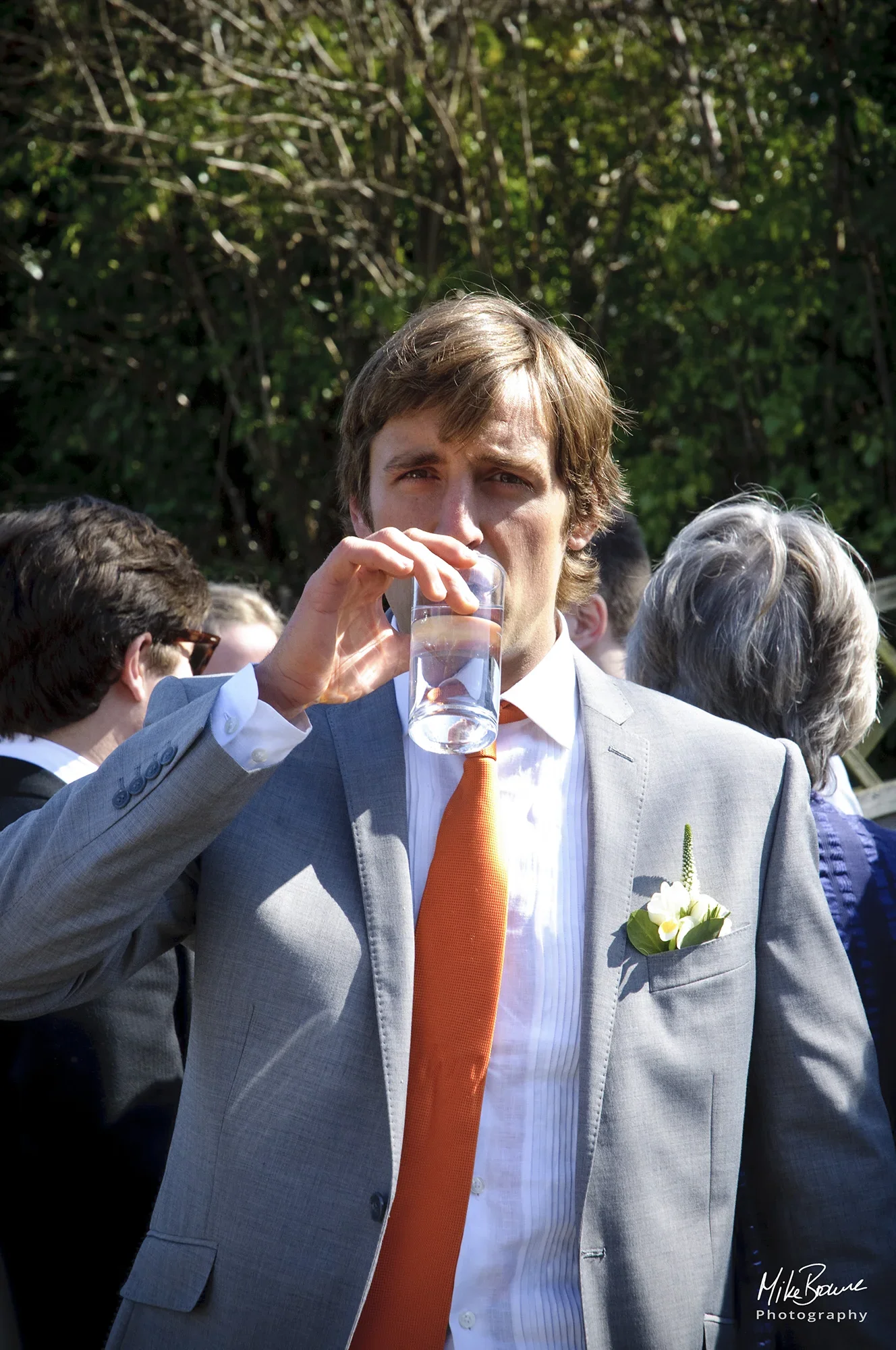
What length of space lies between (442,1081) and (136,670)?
144cm

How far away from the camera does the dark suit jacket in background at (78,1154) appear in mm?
2598

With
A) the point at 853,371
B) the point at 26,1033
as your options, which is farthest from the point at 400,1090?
the point at 853,371

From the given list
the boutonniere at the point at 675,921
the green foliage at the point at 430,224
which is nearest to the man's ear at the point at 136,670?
the boutonniere at the point at 675,921

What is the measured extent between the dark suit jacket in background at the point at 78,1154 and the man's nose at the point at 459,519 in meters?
1.18

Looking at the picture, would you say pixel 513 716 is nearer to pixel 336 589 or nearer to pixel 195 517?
pixel 336 589

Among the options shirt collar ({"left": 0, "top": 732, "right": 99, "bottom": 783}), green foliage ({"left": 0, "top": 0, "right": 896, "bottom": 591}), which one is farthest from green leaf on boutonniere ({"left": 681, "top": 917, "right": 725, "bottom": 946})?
green foliage ({"left": 0, "top": 0, "right": 896, "bottom": 591})

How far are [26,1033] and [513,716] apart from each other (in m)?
1.24

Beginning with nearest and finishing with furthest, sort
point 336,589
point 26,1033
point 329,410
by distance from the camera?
point 336,589
point 26,1033
point 329,410

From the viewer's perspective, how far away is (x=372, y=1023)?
1862 millimetres

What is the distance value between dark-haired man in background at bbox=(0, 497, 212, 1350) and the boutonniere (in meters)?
1.15

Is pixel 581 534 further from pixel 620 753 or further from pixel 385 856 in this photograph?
pixel 385 856

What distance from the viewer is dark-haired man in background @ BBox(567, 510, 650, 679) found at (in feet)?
14.0

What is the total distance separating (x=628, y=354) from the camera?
7996 millimetres

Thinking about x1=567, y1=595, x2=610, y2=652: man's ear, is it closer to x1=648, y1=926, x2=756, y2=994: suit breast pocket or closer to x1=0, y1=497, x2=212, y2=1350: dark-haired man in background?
x1=0, y1=497, x2=212, y2=1350: dark-haired man in background
